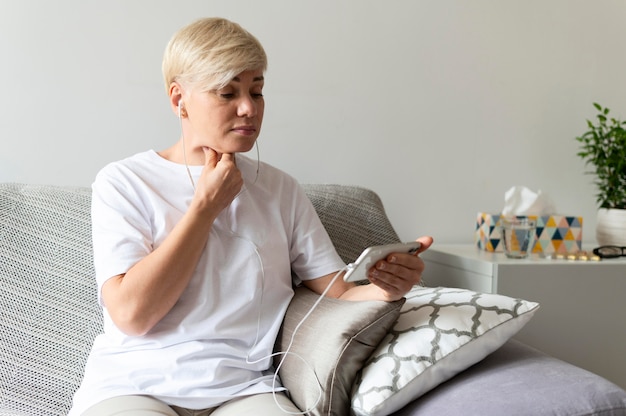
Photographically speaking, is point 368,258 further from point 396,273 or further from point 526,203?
point 526,203

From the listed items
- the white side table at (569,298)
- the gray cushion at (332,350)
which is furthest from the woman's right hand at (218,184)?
the white side table at (569,298)

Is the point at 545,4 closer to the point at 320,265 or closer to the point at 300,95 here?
the point at 300,95

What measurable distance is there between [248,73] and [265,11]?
73 cm

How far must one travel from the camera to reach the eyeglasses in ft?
6.77

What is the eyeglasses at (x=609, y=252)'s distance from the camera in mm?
2062

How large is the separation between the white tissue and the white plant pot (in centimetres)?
16

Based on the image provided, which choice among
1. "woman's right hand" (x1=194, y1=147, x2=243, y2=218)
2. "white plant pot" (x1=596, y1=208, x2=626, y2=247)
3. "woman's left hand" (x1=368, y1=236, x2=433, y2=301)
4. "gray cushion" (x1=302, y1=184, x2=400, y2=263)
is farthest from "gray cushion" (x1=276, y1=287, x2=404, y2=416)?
"white plant pot" (x1=596, y1=208, x2=626, y2=247)

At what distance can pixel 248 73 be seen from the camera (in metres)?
1.43

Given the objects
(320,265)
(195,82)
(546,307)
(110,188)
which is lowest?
(546,307)

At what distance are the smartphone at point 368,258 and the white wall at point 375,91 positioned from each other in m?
0.89

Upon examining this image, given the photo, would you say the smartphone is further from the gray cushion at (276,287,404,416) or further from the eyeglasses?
the eyeglasses

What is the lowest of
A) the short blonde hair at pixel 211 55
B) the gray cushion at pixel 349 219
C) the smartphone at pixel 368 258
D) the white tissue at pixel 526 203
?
→ the white tissue at pixel 526 203

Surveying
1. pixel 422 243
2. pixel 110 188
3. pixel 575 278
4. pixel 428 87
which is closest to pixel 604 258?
pixel 575 278

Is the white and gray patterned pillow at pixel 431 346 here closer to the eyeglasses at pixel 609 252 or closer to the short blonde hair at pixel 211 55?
the short blonde hair at pixel 211 55
